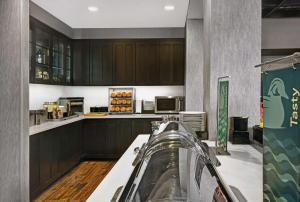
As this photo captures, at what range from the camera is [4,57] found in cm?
282

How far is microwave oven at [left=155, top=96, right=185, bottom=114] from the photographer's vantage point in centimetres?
643

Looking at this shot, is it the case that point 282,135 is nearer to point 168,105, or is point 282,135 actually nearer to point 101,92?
point 168,105

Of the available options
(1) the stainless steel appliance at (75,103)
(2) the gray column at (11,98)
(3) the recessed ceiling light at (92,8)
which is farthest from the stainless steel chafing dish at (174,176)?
(1) the stainless steel appliance at (75,103)

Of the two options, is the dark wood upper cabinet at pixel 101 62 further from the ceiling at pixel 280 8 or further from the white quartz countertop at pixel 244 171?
the white quartz countertop at pixel 244 171

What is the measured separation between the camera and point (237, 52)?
96.2 inches

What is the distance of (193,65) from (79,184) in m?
2.92

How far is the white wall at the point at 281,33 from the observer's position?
16.8 feet

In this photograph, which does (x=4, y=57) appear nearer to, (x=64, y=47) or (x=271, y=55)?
(x=64, y=47)

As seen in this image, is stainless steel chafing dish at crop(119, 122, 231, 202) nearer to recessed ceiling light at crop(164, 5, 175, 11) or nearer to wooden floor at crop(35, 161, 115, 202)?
wooden floor at crop(35, 161, 115, 202)

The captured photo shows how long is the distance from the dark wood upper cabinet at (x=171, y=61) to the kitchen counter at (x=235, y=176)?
4785 mm

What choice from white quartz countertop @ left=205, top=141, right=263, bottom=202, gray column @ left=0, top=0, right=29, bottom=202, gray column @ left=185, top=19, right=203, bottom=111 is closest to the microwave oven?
gray column @ left=185, top=19, right=203, bottom=111

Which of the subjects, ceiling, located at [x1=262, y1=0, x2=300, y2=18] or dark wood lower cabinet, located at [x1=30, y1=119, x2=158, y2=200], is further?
ceiling, located at [x1=262, y1=0, x2=300, y2=18]

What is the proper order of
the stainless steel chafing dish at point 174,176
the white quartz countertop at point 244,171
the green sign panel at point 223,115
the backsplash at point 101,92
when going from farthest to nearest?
the backsplash at point 101,92, the green sign panel at point 223,115, the white quartz countertop at point 244,171, the stainless steel chafing dish at point 174,176

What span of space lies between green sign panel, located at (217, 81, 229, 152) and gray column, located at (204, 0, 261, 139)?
65 centimetres
